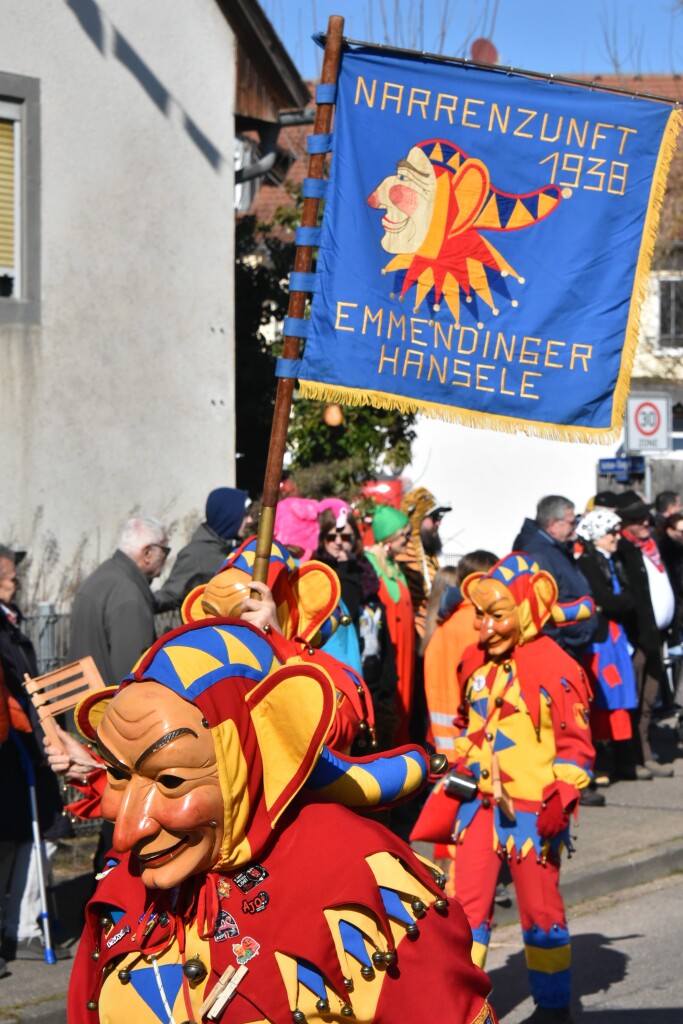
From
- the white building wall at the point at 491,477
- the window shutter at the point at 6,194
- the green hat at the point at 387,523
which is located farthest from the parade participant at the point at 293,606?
the white building wall at the point at 491,477

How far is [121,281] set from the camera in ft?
40.1

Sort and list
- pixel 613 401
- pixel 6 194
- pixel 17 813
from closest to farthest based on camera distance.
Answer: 1. pixel 613 401
2. pixel 17 813
3. pixel 6 194

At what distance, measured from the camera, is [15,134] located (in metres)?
11.5

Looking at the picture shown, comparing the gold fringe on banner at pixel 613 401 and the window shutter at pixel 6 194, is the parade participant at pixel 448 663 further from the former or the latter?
the window shutter at pixel 6 194

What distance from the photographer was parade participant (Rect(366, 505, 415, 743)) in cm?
914

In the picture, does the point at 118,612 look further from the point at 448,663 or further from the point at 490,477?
the point at 490,477

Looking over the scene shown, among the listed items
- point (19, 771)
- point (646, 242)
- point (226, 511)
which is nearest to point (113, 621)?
point (19, 771)

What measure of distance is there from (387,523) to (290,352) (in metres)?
4.64

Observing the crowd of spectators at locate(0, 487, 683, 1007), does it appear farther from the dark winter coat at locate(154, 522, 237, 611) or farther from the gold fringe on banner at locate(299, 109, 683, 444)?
the gold fringe on banner at locate(299, 109, 683, 444)

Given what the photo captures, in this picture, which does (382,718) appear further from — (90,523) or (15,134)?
(15,134)

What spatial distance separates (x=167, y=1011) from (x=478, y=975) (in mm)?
650

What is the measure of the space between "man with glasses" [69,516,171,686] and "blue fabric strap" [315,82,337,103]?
118 inches

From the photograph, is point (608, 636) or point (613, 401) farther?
point (608, 636)

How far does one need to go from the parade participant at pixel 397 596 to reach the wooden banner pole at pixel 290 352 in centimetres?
439
